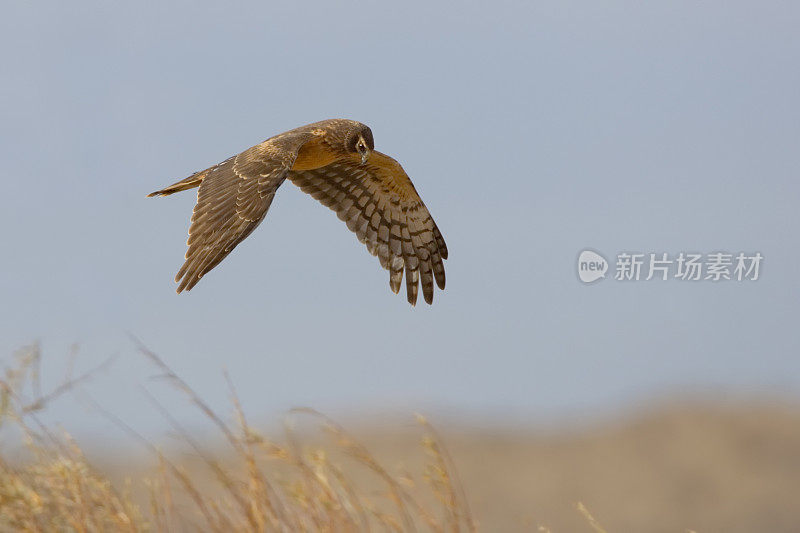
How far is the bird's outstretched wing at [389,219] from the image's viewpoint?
7.43m

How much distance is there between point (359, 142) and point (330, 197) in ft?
3.07

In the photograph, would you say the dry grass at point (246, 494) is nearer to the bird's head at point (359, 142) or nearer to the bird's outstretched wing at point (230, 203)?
the bird's outstretched wing at point (230, 203)

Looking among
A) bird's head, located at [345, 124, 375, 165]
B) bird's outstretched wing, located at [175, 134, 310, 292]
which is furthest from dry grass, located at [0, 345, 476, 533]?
bird's head, located at [345, 124, 375, 165]

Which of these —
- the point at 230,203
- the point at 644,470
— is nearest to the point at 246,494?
the point at 230,203

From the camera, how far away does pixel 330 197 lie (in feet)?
24.5

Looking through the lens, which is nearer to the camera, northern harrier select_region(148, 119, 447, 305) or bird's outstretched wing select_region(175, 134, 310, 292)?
bird's outstretched wing select_region(175, 134, 310, 292)

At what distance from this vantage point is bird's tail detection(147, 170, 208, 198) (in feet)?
19.4

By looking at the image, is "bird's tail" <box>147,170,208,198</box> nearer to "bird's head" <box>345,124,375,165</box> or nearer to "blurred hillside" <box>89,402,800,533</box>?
"bird's head" <box>345,124,375,165</box>

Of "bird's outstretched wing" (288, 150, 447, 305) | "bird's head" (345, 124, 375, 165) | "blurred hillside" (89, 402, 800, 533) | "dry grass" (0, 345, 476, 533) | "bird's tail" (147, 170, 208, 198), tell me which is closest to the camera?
"dry grass" (0, 345, 476, 533)

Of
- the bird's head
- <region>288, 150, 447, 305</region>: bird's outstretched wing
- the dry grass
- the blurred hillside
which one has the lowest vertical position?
the blurred hillside

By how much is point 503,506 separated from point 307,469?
9.79m

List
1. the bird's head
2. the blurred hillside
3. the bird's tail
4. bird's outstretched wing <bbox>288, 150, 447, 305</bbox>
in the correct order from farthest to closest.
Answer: the blurred hillside < bird's outstretched wing <bbox>288, 150, 447, 305</bbox> < the bird's head < the bird's tail

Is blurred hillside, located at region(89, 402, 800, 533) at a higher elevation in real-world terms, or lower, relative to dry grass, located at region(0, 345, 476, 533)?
lower

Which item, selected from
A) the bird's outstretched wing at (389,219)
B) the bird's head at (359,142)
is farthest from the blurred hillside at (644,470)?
the bird's head at (359,142)
